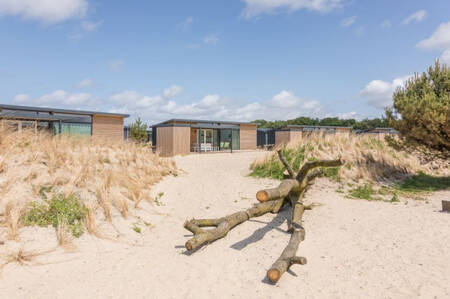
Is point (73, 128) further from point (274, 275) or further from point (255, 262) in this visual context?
point (274, 275)

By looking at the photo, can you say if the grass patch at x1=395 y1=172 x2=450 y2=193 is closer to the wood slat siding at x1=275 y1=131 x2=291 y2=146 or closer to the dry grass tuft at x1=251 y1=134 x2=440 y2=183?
the dry grass tuft at x1=251 y1=134 x2=440 y2=183

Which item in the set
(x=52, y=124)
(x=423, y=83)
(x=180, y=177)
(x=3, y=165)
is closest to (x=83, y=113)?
(x=52, y=124)

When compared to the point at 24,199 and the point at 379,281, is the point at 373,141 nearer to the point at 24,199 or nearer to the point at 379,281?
the point at 379,281

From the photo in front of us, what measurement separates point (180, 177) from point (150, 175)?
138 cm

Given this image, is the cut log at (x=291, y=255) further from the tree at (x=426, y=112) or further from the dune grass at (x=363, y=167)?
the tree at (x=426, y=112)

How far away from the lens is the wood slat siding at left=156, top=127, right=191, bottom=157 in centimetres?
2119

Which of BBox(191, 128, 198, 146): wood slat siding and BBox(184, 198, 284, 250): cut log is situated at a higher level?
BBox(191, 128, 198, 146): wood slat siding

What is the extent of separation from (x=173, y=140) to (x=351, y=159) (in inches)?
563

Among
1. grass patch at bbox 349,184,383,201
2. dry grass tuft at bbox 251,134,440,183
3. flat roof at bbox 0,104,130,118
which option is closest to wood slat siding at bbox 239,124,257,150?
flat roof at bbox 0,104,130,118

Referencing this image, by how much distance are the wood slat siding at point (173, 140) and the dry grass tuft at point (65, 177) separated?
41.9ft

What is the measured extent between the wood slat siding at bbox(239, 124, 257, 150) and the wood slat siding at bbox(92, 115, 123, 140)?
11600mm

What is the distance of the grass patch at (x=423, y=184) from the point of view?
848 centimetres

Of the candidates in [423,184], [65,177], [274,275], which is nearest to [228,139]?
[423,184]

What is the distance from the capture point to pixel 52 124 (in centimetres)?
1844
